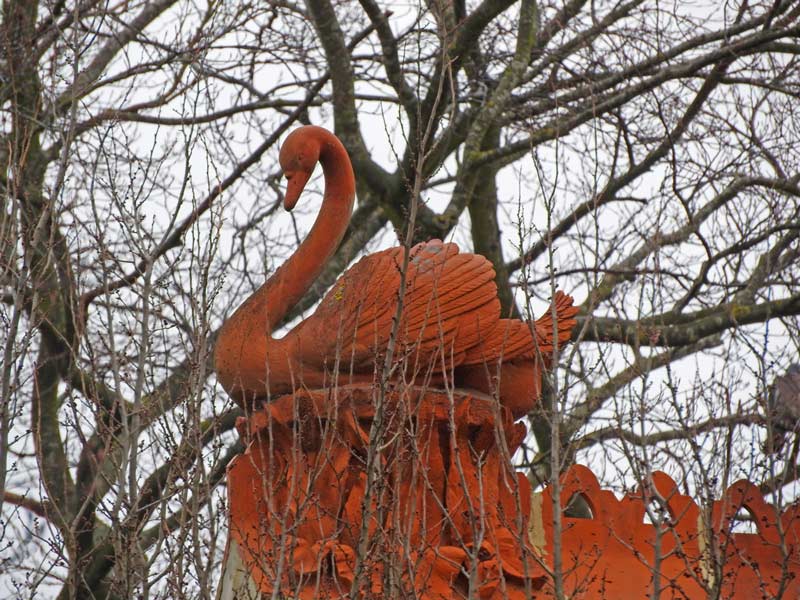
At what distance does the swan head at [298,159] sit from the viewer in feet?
20.0

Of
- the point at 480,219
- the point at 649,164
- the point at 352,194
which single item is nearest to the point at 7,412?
the point at 352,194

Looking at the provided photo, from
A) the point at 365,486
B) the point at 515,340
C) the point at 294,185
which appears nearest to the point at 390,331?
the point at 515,340

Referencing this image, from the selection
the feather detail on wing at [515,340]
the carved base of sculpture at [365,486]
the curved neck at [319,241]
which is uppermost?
the curved neck at [319,241]

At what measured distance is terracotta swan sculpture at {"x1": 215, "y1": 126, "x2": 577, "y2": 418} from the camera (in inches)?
219

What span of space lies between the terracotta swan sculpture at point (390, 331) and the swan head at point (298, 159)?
1.29 ft

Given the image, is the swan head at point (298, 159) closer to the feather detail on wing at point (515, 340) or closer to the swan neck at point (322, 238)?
the swan neck at point (322, 238)

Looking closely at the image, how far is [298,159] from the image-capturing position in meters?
6.11

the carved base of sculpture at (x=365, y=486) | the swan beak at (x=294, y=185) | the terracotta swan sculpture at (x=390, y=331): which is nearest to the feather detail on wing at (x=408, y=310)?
the terracotta swan sculpture at (x=390, y=331)

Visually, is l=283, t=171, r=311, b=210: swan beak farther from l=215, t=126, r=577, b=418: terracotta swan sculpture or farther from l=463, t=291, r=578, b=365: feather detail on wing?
l=463, t=291, r=578, b=365: feather detail on wing

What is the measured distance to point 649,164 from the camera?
1020 centimetres

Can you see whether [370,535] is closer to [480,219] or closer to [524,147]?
[524,147]

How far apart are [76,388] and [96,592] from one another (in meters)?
1.61

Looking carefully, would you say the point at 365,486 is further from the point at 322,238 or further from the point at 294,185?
the point at 294,185

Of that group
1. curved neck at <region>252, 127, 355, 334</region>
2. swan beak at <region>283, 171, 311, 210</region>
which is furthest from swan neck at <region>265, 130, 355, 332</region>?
swan beak at <region>283, 171, 311, 210</region>
